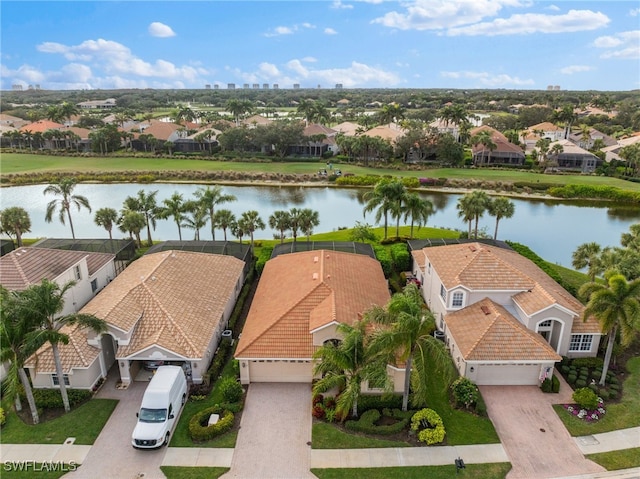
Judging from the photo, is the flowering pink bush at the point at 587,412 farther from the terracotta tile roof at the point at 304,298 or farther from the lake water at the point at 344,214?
the lake water at the point at 344,214

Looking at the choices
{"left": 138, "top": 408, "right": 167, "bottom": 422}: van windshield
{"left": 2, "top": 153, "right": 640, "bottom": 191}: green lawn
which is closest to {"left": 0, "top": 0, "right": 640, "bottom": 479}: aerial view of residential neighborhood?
{"left": 138, "top": 408, "right": 167, "bottom": 422}: van windshield

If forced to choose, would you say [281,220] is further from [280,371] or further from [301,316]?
[280,371]

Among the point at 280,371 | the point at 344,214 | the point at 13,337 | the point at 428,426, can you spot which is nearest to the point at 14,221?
the point at 13,337

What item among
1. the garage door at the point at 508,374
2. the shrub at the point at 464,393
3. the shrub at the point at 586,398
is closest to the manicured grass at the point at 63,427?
the shrub at the point at 464,393

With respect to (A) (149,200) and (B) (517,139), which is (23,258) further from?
(B) (517,139)

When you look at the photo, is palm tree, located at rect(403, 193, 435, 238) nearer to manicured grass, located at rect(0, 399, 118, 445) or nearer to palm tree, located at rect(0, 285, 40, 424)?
manicured grass, located at rect(0, 399, 118, 445)

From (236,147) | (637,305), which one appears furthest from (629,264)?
(236,147)
